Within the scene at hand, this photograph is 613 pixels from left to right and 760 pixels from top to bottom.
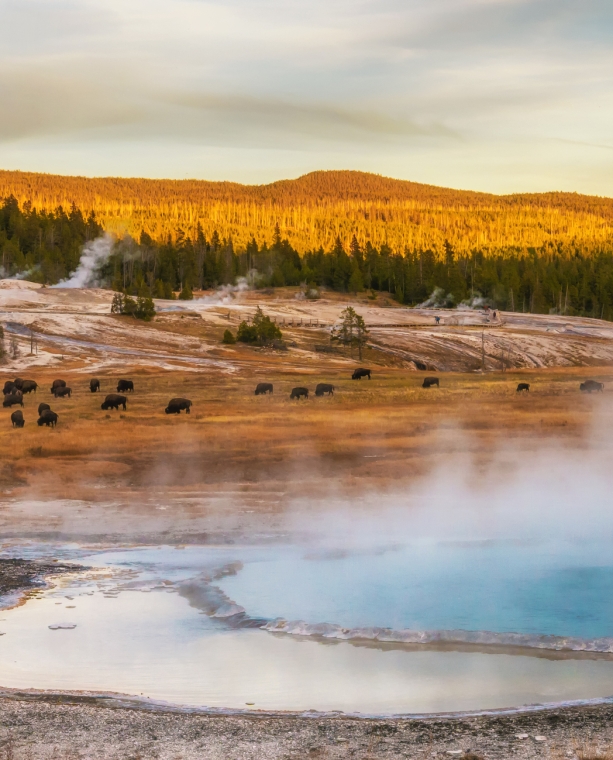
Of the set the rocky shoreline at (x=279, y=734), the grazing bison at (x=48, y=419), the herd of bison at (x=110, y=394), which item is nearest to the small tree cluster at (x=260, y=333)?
the herd of bison at (x=110, y=394)

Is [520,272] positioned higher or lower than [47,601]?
higher

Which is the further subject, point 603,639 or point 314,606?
point 314,606

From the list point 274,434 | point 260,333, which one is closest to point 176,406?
point 274,434

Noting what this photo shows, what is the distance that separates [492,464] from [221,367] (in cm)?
4813

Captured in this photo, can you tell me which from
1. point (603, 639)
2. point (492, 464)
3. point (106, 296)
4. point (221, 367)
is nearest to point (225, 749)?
point (603, 639)

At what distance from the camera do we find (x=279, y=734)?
36.8ft

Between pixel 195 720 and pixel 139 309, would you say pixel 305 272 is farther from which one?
pixel 195 720

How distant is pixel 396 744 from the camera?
10.8 metres

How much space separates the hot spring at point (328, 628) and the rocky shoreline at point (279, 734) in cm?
113

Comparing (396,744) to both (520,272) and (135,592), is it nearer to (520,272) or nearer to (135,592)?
(135,592)

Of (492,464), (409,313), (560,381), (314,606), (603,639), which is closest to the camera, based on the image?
(603,639)

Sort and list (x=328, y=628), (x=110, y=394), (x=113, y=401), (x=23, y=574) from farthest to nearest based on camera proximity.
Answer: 1. (x=110, y=394)
2. (x=113, y=401)
3. (x=23, y=574)
4. (x=328, y=628)

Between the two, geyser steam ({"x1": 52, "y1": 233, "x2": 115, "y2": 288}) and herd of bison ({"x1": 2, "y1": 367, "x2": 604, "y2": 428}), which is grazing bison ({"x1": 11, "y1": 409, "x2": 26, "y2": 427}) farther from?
geyser steam ({"x1": 52, "y1": 233, "x2": 115, "y2": 288})

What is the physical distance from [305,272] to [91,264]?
113ft
